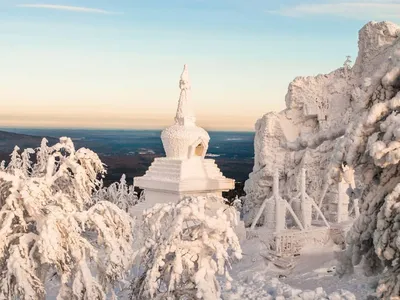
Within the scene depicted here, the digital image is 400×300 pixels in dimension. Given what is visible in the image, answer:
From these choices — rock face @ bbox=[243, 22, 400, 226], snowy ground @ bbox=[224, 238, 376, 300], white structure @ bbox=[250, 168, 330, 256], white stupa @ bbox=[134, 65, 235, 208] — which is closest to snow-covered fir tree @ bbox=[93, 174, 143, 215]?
rock face @ bbox=[243, 22, 400, 226]

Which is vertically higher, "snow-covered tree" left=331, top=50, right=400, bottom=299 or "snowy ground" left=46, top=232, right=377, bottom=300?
"snow-covered tree" left=331, top=50, right=400, bottom=299

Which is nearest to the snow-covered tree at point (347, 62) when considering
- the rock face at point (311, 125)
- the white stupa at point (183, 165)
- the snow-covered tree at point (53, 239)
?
the rock face at point (311, 125)

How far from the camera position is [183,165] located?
15.9 metres

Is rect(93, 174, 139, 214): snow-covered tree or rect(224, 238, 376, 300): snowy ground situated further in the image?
rect(93, 174, 139, 214): snow-covered tree

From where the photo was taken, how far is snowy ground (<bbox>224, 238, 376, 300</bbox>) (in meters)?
11.0

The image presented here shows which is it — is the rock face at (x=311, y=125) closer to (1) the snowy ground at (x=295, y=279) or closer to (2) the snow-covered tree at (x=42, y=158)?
(1) the snowy ground at (x=295, y=279)

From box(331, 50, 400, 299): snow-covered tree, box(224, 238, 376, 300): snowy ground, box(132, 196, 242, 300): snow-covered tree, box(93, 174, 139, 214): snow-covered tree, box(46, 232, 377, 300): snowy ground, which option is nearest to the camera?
box(331, 50, 400, 299): snow-covered tree

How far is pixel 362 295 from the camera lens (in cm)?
1126

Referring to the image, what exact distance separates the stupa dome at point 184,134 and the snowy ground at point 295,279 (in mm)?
3131

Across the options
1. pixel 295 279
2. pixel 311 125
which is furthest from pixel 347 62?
pixel 295 279

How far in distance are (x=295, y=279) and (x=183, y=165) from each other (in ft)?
15.2

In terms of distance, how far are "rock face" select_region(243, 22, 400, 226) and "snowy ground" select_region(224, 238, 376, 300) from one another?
21.7 ft

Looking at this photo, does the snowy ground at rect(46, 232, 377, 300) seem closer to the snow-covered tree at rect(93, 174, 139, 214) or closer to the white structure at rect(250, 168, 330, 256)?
the white structure at rect(250, 168, 330, 256)

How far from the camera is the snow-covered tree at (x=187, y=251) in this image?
5883mm
